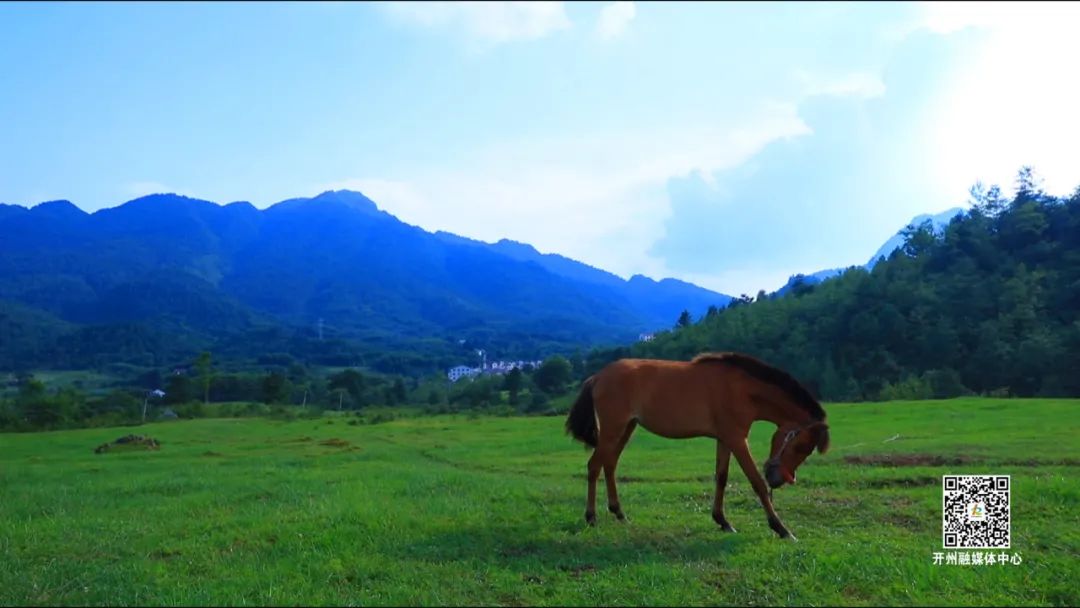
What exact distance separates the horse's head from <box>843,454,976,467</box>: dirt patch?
24.9ft

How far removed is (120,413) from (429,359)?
9579 centimetres

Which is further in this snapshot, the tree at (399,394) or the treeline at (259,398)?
the tree at (399,394)

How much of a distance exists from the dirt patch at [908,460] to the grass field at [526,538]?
55mm

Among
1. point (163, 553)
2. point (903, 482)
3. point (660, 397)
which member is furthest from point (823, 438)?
point (163, 553)

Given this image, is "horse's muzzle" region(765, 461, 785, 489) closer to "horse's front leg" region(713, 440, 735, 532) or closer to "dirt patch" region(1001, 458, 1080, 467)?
"horse's front leg" region(713, 440, 735, 532)

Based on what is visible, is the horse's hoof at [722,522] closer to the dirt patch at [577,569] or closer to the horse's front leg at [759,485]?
the horse's front leg at [759,485]

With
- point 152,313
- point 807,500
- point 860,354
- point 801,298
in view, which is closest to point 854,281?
point 801,298

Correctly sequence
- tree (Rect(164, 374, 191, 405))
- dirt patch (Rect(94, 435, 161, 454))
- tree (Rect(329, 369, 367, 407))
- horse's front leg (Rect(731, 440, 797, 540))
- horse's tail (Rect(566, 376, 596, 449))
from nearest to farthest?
horse's front leg (Rect(731, 440, 797, 540))
horse's tail (Rect(566, 376, 596, 449))
dirt patch (Rect(94, 435, 161, 454))
tree (Rect(164, 374, 191, 405))
tree (Rect(329, 369, 367, 407))

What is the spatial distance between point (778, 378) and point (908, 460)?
838cm

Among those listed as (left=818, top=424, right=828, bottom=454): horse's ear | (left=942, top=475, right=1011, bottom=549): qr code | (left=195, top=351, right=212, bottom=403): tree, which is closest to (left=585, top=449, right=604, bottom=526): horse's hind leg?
(left=818, top=424, right=828, bottom=454): horse's ear

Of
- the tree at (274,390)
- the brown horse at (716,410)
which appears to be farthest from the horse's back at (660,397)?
the tree at (274,390)

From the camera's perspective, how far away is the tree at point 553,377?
78688mm

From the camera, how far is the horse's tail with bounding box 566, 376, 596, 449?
30.8 ft

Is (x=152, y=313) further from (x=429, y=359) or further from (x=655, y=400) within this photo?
(x=655, y=400)
